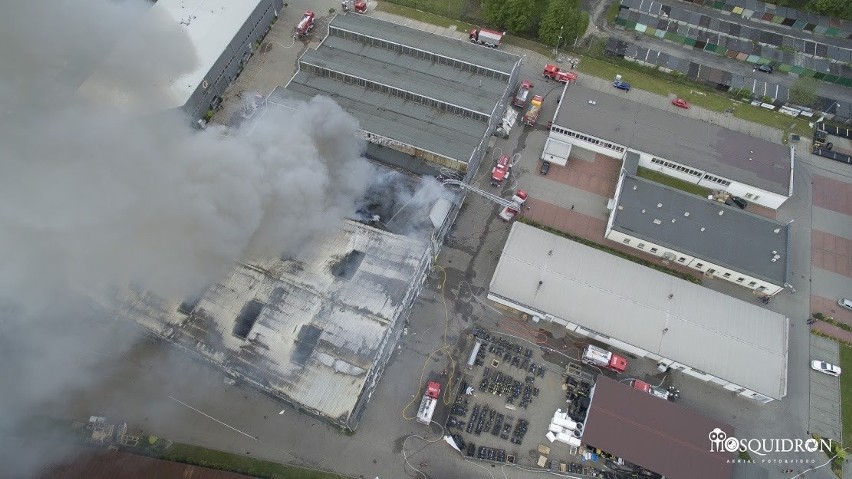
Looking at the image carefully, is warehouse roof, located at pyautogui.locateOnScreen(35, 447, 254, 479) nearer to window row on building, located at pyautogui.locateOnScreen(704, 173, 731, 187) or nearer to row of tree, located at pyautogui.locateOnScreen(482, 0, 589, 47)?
window row on building, located at pyautogui.locateOnScreen(704, 173, 731, 187)

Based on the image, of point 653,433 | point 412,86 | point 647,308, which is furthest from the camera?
point 412,86

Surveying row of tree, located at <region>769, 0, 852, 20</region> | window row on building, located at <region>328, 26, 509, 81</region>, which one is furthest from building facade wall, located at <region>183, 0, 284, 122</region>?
row of tree, located at <region>769, 0, 852, 20</region>

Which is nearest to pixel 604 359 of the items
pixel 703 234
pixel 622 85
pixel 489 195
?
pixel 703 234

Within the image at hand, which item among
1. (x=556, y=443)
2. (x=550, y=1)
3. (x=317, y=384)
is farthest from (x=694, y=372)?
(x=550, y=1)

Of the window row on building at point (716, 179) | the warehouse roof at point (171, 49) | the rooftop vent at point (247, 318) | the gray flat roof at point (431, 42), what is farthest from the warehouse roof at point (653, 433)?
the warehouse roof at point (171, 49)

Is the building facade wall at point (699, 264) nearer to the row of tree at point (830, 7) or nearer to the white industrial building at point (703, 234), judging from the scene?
the white industrial building at point (703, 234)

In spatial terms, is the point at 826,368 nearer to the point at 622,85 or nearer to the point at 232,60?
the point at 622,85

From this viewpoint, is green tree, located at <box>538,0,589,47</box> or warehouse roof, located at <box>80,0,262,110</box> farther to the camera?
green tree, located at <box>538,0,589,47</box>
